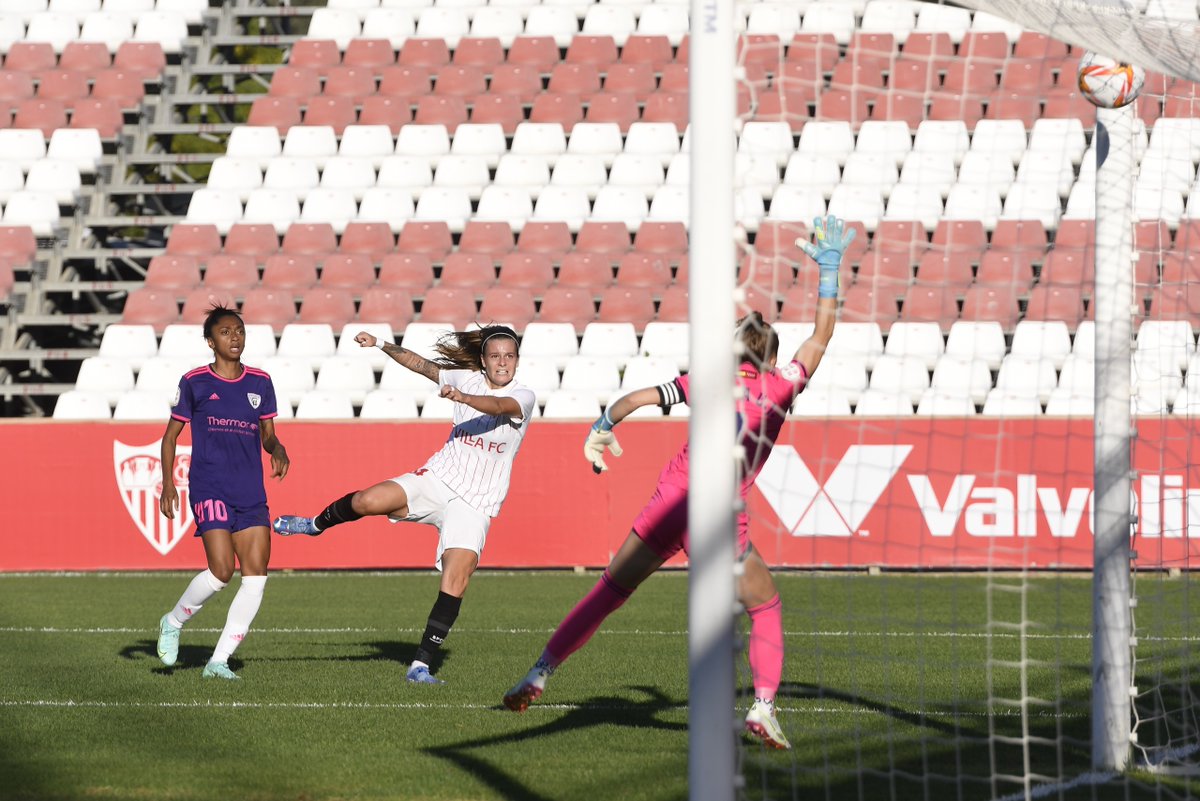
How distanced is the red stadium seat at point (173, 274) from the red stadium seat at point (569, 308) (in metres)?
4.55

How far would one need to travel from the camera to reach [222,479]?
30.6 ft

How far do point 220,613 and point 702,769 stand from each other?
955cm

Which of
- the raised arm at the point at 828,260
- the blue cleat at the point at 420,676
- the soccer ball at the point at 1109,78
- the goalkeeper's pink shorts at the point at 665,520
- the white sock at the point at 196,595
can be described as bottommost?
the blue cleat at the point at 420,676

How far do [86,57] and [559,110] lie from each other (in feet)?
24.6

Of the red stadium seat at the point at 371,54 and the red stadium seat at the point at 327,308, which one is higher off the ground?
the red stadium seat at the point at 371,54

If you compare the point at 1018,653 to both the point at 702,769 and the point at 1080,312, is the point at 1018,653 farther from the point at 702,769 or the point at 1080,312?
the point at 1080,312

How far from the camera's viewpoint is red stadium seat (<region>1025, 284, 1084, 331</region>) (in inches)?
707

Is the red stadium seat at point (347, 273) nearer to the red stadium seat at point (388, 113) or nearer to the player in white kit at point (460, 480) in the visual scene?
the red stadium seat at point (388, 113)

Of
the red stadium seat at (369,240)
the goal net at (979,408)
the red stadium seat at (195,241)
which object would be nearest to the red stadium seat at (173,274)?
the red stadium seat at (195,241)

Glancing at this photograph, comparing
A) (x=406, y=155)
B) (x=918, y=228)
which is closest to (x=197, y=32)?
(x=406, y=155)

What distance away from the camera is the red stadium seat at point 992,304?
18.2 meters

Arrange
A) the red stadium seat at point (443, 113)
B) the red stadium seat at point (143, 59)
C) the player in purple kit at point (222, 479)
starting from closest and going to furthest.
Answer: the player in purple kit at point (222, 479) < the red stadium seat at point (443, 113) < the red stadium seat at point (143, 59)

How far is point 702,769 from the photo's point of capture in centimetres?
438

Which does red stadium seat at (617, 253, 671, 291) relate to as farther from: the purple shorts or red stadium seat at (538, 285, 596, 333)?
the purple shorts
